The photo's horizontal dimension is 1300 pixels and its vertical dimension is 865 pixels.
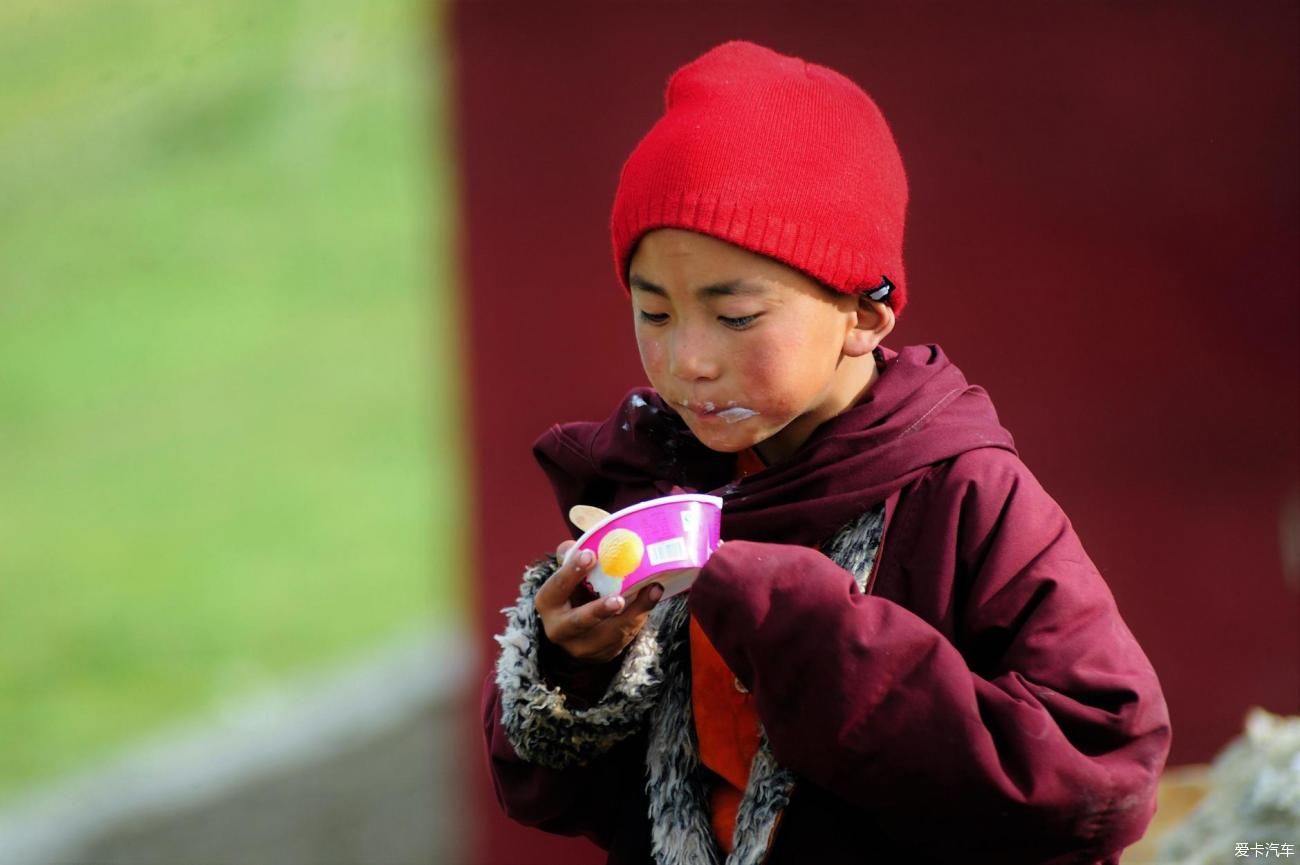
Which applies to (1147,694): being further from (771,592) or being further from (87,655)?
(87,655)

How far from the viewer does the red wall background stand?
4008 millimetres

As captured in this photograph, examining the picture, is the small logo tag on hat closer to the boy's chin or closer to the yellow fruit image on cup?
the boy's chin

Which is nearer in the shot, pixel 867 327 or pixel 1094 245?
pixel 867 327

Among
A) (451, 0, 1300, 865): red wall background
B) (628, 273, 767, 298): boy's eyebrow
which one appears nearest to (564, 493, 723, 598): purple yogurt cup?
(628, 273, 767, 298): boy's eyebrow

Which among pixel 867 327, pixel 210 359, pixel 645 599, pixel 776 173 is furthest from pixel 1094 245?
pixel 210 359

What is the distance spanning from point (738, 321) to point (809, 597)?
1.18 ft

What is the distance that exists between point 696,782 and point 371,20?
38.8ft

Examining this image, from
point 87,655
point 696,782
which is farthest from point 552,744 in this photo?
point 87,655

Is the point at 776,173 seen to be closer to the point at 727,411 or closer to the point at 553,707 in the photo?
the point at 727,411

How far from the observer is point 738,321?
78.7 inches

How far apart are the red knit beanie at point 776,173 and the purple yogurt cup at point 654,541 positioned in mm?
313

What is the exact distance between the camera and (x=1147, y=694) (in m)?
1.84

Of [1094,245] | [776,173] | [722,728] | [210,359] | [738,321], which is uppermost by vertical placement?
[776,173]

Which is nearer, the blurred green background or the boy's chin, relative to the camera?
the boy's chin
